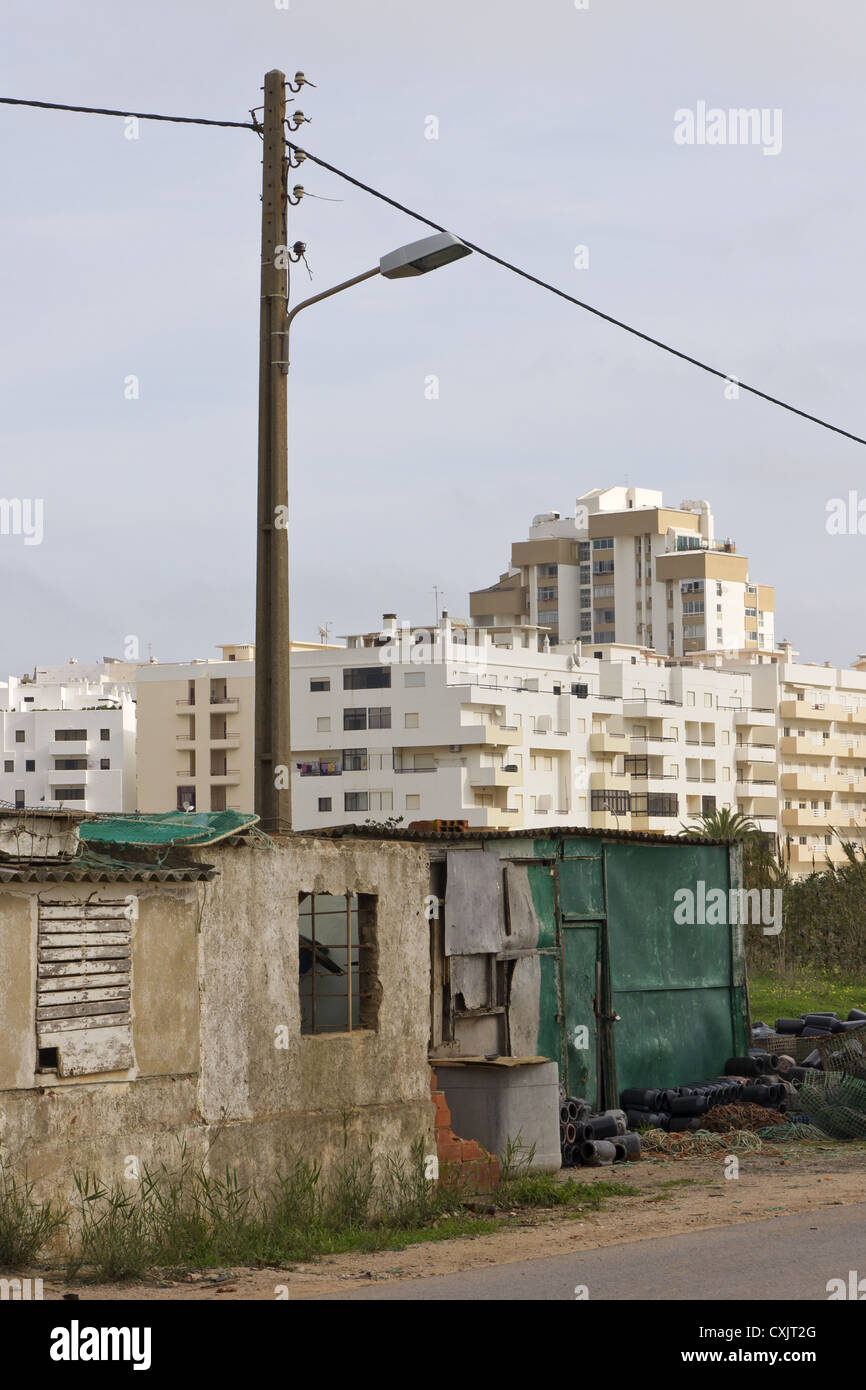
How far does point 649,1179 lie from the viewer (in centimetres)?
1581

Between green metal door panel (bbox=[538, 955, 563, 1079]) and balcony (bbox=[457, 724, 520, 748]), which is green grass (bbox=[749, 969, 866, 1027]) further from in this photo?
balcony (bbox=[457, 724, 520, 748])

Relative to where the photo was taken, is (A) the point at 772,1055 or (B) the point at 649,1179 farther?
(A) the point at 772,1055

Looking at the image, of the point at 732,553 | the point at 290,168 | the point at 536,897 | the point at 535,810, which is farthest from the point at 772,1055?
the point at 732,553

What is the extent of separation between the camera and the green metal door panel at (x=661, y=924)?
63.3ft

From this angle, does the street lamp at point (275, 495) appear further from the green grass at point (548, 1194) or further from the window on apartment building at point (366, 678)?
the window on apartment building at point (366, 678)

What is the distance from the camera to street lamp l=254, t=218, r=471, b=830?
533 inches

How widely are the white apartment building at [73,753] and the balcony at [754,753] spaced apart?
128 ft

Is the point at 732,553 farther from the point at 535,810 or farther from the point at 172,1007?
the point at 172,1007

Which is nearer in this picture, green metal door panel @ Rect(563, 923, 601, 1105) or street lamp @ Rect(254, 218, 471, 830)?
street lamp @ Rect(254, 218, 471, 830)

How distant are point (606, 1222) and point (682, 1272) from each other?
2.78m

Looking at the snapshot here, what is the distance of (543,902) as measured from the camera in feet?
59.5

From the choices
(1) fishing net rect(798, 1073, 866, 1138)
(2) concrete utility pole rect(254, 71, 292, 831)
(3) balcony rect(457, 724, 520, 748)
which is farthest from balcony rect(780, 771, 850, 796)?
(2) concrete utility pole rect(254, 71, 292, 831)

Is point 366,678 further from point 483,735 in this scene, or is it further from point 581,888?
point 581,888
